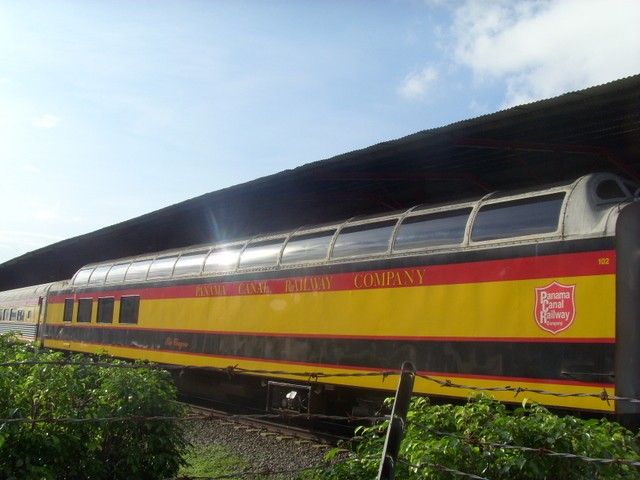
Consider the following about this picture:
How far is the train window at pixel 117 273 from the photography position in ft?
48.7

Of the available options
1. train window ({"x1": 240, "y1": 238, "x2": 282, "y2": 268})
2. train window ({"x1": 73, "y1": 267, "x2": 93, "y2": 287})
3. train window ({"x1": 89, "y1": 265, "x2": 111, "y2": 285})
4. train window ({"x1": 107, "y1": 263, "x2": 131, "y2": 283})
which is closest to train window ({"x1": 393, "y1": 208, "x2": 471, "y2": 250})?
train window ({"x1": 240, "y1": 238, "x2": 282, "y2": 268})

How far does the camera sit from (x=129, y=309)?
46.5ft

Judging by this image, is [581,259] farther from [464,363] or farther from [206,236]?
[206,236]

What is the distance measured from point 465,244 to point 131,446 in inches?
171

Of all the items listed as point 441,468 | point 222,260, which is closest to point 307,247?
point 222,260

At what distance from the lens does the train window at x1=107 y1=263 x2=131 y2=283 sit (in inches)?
585

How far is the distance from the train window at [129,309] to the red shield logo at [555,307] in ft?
31.5

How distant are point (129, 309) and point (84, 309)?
292 centimetres

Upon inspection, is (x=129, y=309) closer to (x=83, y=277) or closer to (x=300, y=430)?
(x=83, y=277)

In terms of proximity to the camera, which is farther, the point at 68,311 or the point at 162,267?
the point at 68,311

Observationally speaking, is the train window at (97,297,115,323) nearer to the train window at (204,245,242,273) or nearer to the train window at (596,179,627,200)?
the train window at (204,245,242,273)

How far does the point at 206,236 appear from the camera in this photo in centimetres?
→ 1820

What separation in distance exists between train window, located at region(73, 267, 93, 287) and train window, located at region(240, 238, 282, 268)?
7.42 meters

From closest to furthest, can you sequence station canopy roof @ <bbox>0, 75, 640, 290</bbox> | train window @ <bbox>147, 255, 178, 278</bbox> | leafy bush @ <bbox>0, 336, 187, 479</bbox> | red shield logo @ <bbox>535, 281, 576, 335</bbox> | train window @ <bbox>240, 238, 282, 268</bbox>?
1. leafy bush @ <bbox>0, 336, 187, 479</bbox>
2. red shield logo @ <bbox>535, 281, 576, 335</bbox>
3. station canopy roof @ <bbox>0, 75, 640, 290</bbox>
4. train window @ <bbox>240, 238, 282, 268</bbox>
5. train window @ <bbox>147, 255, 178, 278</bbox>
